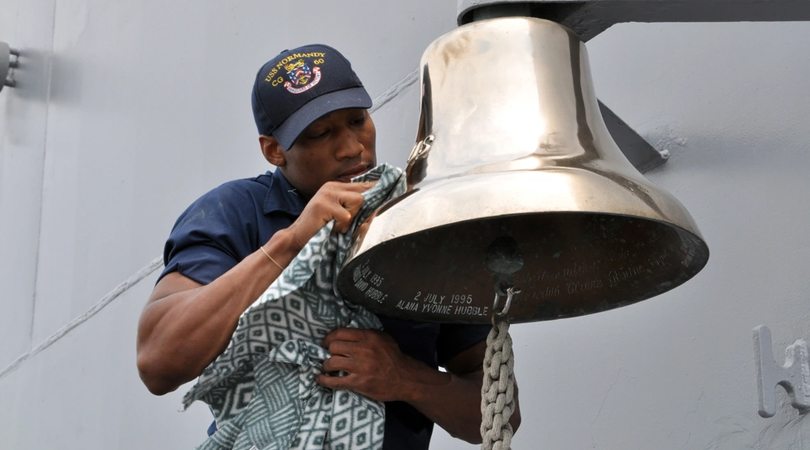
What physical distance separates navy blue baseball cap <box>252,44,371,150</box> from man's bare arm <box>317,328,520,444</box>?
36 centimetres

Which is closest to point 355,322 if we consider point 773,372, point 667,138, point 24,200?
point 773,372

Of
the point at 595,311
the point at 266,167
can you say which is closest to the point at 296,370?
the point at 595,311

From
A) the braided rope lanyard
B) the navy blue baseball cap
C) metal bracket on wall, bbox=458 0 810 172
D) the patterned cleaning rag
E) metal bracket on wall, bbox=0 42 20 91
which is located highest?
metal bracket on wall, bbox=458 0 810 172

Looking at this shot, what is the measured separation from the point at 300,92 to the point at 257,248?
0.81ft

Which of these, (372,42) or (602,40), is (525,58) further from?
(372,42)

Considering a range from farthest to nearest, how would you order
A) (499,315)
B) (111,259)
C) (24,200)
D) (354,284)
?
1. (24,200)
2. (111,259)
3. (354,284)
4. (499,315)

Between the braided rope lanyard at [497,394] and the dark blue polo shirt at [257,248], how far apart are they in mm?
392

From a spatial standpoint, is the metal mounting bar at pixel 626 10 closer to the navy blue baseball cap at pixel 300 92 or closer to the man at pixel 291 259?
the man at pixel 291 259

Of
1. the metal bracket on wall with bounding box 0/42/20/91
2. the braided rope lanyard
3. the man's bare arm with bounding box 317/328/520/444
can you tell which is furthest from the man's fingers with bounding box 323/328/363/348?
the metal bracket on wall with bounding box 0/42/20/91

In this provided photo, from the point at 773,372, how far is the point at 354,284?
651mm

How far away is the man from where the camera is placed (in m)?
1.31

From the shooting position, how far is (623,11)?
119 cm

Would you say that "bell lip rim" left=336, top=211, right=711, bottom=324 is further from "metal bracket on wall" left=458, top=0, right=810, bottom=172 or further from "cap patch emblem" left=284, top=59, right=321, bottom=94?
"cap patch emblem" left=284, top=59, right=321, bottom=94

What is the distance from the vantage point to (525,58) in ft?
3.81
